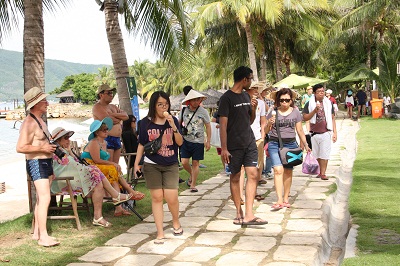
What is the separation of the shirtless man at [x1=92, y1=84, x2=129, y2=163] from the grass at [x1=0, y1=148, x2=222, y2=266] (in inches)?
47.3

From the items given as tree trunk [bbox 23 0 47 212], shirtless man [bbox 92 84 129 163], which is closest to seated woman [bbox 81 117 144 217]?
tree trunk [bbox 23 0 47 212]

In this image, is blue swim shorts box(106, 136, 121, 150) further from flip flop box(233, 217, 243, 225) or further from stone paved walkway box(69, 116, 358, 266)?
flip flop box(233, 217, 243, 225)

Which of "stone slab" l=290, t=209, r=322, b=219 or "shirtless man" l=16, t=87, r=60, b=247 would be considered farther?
"stone slab" l=290, t=209, r=322, b=219

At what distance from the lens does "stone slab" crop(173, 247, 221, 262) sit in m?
5.38

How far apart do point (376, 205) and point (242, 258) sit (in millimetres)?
3020

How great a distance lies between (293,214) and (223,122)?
1.59 meters

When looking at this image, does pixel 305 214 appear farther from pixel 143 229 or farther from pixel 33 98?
pixel 33 98

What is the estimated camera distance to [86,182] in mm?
6836

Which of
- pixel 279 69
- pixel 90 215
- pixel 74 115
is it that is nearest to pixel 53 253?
pixel 90 215

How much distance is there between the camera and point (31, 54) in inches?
284

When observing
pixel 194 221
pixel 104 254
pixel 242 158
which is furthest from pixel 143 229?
pixel 242 158

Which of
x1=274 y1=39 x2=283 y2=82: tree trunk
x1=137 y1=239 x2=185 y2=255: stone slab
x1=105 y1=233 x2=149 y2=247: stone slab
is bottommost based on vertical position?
x1=137 y1=239 x2=185 y2=255: stone slab

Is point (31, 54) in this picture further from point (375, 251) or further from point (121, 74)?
point (375, 251)

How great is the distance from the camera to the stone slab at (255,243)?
5674 millimetres
